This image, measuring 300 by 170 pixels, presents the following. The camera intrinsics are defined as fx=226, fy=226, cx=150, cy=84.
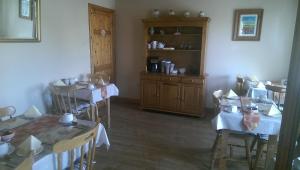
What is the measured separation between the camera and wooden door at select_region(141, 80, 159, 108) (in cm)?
473

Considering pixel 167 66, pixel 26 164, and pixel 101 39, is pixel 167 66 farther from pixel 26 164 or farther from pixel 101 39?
pixel 26 164

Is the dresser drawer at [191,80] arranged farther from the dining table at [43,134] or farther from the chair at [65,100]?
the dining table at [43,134]

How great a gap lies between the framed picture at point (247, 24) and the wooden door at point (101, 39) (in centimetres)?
267

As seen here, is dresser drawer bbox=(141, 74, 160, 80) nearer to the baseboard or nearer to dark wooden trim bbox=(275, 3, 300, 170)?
the baseboard

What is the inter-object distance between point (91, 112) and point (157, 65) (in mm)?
1970

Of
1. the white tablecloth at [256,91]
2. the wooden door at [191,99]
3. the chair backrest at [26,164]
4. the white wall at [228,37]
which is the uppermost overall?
the white wall at [228,37]

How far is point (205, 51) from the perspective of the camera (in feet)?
14.7

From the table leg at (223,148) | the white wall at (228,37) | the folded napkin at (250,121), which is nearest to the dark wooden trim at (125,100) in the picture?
the white wall at (228,37)

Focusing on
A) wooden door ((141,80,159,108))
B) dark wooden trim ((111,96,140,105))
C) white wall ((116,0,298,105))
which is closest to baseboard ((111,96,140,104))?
dark wooden trim ((111,96,140,105))

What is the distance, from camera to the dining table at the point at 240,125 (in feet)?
7.61

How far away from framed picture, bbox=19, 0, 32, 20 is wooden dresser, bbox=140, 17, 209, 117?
2.21 meters

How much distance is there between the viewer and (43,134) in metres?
1.82

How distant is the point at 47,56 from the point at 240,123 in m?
2.88

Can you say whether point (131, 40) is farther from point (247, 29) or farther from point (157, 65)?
point (247, 29)
